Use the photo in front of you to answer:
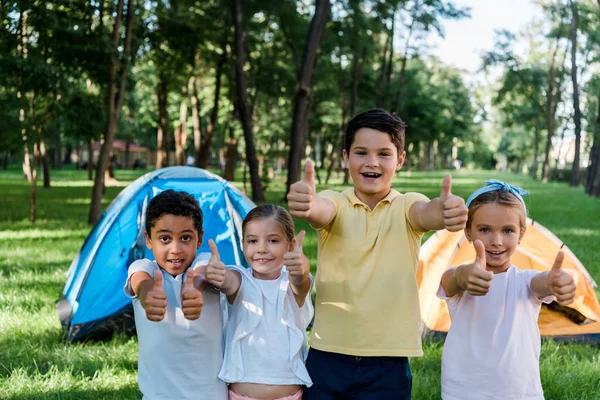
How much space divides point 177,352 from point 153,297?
454 mm

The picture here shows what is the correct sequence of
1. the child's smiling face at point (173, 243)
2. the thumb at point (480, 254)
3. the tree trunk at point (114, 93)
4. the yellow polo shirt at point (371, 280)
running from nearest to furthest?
1. the thumb at point (480, 254)
2. the yellow polo shirt at point (371, 280)
3. the child's smiling face at point (173, 243)
4. the tree trunk at point (114, 93)

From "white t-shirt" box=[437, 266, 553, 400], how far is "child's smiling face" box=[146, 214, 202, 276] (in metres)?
1.09

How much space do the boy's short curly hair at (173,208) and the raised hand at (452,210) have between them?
44.1 inches

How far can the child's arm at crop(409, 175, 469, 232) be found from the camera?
2.28m

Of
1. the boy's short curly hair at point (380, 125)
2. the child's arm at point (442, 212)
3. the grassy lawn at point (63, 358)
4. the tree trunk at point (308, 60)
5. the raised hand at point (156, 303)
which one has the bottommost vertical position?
the grassy lawn at point (63, 358)

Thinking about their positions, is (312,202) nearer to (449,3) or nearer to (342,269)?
(342,269)

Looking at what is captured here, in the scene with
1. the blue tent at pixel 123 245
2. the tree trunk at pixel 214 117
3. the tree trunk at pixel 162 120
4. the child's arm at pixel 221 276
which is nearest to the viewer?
the child's arm at pixel 221 276

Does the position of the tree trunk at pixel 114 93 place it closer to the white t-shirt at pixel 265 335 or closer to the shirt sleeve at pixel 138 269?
the shirt sleeve at pixel 138 269

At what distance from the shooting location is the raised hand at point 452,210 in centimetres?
228

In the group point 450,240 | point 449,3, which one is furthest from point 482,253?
point 449,3

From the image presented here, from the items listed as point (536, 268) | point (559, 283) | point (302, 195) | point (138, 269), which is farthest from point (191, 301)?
point (536, 268)

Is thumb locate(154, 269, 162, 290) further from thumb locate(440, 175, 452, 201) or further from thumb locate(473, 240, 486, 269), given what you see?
thumb locate(473, 240, 486, 269)

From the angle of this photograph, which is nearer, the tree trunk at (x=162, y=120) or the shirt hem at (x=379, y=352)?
the shirt hem at (x=379, y=352)

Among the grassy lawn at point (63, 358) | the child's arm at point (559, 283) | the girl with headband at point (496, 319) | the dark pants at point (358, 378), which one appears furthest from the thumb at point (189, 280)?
the grassy lawn at point (63, 358)
